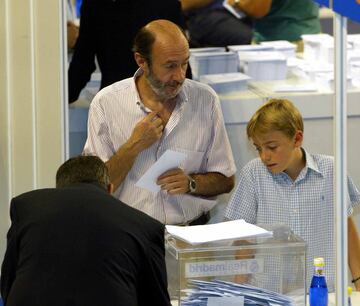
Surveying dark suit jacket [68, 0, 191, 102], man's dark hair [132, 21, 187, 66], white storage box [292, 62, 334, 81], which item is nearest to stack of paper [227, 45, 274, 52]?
white storage box [292, 62, 334, 81]

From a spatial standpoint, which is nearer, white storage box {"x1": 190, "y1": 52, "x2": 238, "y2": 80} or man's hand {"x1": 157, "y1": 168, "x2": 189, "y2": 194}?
man's hand {"x1": 157, "y1": 168, "x2": 189, "y2": 194}

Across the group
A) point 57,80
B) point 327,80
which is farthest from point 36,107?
point 327,80

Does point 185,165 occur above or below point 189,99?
below

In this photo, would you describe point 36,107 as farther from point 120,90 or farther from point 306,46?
point 306,46

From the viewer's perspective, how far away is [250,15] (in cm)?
570

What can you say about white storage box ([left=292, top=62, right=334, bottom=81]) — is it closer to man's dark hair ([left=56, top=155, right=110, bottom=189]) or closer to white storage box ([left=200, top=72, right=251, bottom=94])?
white storage box ([left=200, top=72, right=251, bottom=94])

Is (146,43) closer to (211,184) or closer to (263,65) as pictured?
(211,184)

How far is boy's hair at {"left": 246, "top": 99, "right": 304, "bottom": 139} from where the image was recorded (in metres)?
3.43

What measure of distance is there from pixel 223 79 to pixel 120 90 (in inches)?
42.8

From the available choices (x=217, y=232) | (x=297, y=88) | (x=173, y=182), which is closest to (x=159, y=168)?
(x=173, y=182)

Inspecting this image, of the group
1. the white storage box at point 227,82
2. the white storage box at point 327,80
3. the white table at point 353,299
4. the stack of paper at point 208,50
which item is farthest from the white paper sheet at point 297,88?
the white table at point 353,299

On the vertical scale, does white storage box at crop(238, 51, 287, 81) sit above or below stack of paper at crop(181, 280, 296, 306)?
above

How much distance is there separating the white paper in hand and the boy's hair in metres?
0.39

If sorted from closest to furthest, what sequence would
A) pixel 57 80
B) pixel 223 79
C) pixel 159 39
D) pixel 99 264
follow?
pixel 99 264 → pixel 159 39 → pixel 57 80 → pixel 223 79
